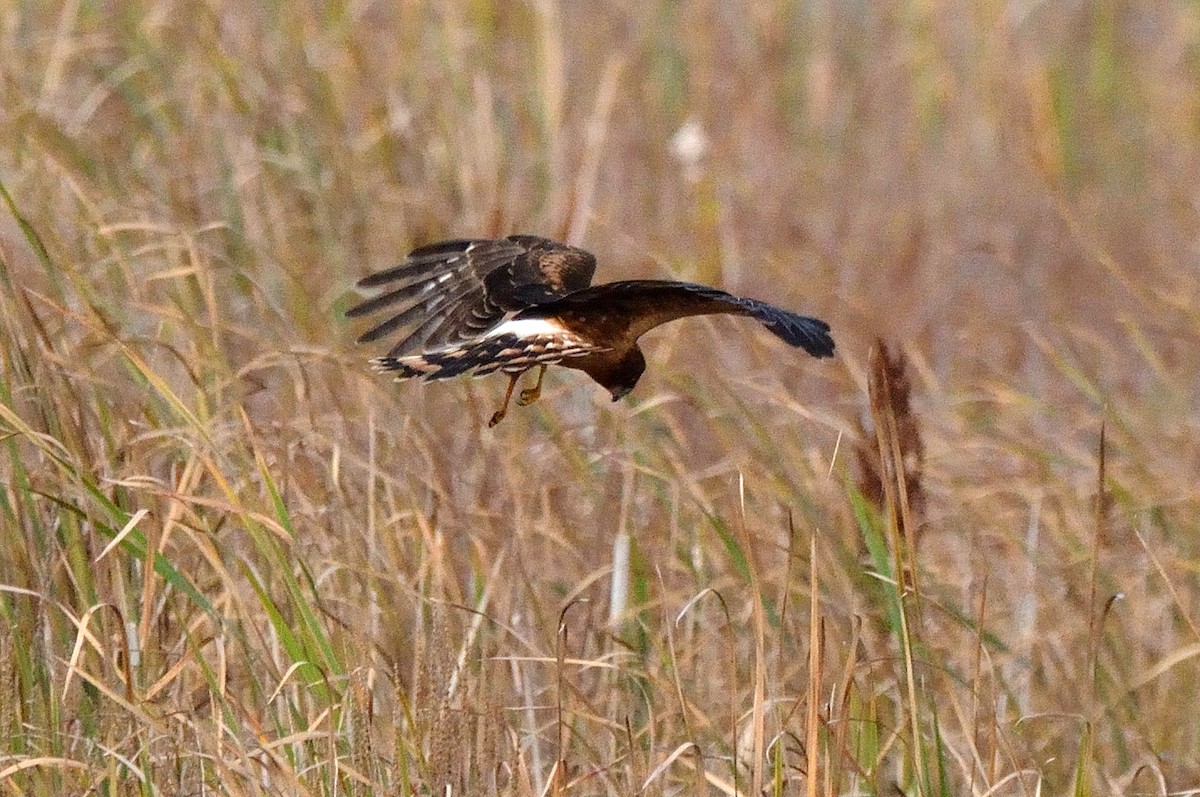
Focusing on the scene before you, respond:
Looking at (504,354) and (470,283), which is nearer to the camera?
(504,354)

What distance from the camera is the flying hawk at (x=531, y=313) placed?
6.19ft

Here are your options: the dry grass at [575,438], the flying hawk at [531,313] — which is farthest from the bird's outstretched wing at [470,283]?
the dry grass at [575,438]

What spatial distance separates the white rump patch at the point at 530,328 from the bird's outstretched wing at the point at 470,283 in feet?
0.26

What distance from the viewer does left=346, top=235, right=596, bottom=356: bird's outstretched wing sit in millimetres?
2371

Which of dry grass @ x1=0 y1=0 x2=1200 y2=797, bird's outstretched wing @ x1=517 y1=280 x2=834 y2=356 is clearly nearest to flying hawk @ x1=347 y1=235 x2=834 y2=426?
bird's outstretched wing @ x1=517 y1=280 x2=834 y2=356

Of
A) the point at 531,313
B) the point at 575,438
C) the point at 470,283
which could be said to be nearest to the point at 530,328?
the point at 531,313

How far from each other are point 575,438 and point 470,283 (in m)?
0.41

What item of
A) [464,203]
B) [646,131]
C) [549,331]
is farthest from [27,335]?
[646,131]

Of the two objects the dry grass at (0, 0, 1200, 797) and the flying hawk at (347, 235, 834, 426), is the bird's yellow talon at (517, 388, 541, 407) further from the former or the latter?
the dry grass at (0, 0, 1200, 797)

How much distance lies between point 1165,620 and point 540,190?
218 cm

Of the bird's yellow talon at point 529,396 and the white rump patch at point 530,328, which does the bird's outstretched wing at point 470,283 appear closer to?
the white rump patch at point 530,328

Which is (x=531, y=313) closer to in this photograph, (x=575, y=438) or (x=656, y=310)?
(x=656, y=310)

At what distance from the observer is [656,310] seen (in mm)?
2004

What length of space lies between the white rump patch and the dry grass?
0.29 m
